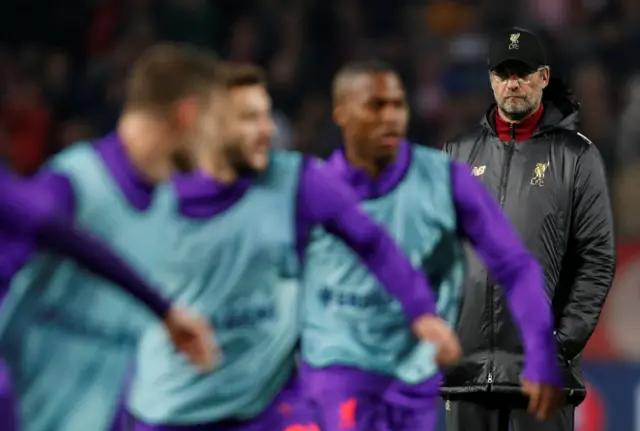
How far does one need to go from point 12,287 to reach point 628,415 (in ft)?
19.9

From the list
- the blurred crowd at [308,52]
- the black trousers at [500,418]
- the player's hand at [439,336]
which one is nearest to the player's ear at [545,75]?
the black trousers at [500,418]

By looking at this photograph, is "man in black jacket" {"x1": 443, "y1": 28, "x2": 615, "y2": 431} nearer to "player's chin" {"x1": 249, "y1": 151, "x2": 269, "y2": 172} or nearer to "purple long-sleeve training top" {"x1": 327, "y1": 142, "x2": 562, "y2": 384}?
"purple long-sleeve training top" {"x1": 327, "y1": 142, "x2": 562, "y2": 384}

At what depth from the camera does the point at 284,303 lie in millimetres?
5129

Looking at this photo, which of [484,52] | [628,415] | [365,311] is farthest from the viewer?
[484,52]

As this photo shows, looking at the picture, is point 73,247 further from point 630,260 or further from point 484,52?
point 484,52

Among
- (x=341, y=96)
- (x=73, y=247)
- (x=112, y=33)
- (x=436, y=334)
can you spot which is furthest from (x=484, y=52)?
(x=73, y=247)

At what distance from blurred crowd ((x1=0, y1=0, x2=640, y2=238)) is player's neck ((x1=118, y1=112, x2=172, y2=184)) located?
690cm

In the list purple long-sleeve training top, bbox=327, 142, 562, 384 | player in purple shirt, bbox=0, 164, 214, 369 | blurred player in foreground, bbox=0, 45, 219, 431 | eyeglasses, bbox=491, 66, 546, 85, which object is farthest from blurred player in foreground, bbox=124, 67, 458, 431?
eyeglasses, bbox=491, 66, 546, 85

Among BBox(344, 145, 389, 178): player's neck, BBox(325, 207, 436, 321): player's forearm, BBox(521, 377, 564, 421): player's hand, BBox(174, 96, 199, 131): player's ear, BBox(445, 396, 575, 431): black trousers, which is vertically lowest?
BBox(445, 396, 575, 431): black trousers

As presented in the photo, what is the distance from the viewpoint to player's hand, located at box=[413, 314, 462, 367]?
5.13 m

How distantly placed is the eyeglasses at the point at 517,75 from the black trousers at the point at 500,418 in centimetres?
133

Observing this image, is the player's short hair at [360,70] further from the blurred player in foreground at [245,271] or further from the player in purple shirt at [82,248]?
the player in purple shirt at [82,248]

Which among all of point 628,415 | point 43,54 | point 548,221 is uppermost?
point 43,54

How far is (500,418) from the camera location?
657cm
